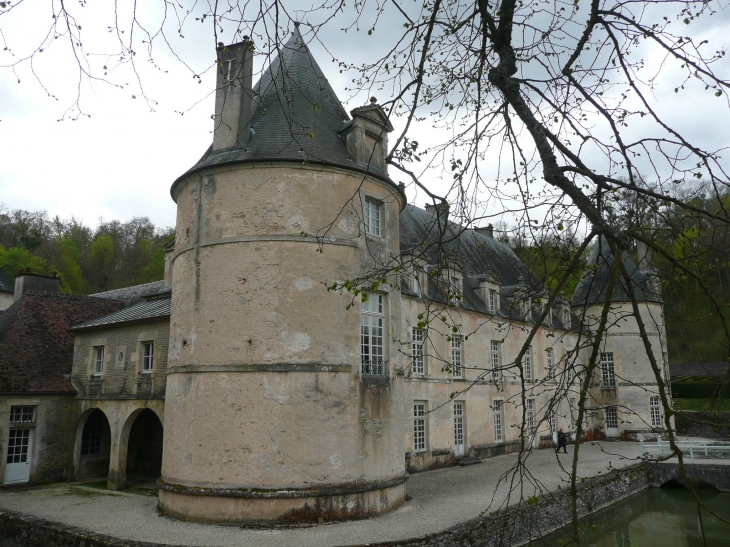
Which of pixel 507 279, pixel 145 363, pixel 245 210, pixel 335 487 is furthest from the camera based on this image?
pixel 507 279

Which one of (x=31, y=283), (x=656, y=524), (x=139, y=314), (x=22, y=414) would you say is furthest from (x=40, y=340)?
(x=656, y=524)

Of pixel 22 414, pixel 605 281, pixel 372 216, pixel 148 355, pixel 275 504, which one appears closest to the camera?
pixel 605 281

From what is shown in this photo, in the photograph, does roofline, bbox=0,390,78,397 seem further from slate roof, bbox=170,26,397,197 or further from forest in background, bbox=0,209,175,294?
forest in background, bbox=0,209,175,294

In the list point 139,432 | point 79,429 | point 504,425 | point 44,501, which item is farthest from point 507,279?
point 44,501

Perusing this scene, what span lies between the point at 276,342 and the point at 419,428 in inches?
343

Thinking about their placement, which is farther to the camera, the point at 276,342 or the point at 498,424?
the point at 498,424

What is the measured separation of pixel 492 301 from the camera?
74.8ft

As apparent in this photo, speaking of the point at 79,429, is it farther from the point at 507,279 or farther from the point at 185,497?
the point at 507,279

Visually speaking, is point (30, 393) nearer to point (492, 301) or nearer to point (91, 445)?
point (91, 445)

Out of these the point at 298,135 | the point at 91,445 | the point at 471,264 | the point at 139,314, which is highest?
the point at 298,135

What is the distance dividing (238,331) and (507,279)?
18.1 m

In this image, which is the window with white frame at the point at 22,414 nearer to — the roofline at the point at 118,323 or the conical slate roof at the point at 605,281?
the roofline at the point at 118,323

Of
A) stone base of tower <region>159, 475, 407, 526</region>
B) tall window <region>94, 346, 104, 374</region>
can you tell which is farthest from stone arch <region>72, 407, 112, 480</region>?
stone base of tower <region>159, 475, 407, 526</region>

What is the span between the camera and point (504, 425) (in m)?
21.9
